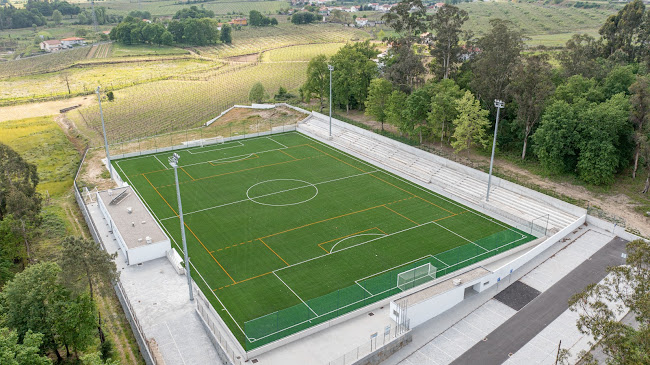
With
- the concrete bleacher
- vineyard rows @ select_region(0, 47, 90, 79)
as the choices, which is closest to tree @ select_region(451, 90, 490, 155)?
the concrete bleacher

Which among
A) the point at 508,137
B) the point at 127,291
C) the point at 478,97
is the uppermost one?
the point at 478,97

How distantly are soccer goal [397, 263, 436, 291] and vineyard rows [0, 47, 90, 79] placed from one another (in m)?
111

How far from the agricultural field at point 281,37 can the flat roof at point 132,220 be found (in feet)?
316

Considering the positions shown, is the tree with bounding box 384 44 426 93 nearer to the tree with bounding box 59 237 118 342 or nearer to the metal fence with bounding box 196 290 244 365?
the metal fence with bounding box 196 290 244 365

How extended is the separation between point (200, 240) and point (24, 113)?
5886cm

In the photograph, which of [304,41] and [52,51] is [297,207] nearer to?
[304,41]

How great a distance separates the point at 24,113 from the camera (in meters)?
80.1

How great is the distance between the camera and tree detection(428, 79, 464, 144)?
5288 centimetres

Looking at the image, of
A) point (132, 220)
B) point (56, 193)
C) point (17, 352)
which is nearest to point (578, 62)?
point (132, 220)

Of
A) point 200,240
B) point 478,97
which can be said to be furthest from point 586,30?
point 200,240

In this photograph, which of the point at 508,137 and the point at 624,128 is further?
the point at 508,137

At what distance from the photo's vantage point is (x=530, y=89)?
4947 cm

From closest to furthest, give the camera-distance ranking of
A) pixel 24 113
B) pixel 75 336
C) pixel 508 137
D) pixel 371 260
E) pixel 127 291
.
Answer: pixel 75 336 < pixel 127 291 < pixel 371 260 < pixel 508 137 < pixel 24 113

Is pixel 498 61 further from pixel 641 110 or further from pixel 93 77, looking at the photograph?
pixel 93 77
